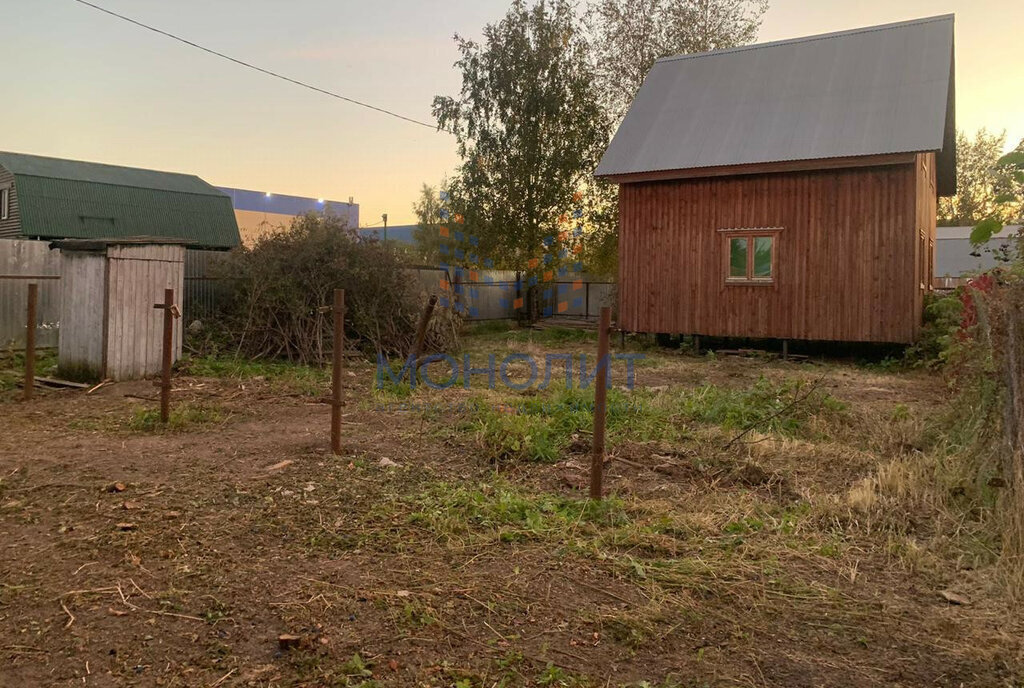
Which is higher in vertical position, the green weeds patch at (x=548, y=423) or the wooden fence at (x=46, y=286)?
the wooden fence at (x=46, y=286)

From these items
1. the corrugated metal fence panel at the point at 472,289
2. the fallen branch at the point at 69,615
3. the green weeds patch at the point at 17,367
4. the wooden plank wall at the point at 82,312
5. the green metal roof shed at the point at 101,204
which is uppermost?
the green metal roof shed at the point at 101,204

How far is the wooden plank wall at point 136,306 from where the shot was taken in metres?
10.5

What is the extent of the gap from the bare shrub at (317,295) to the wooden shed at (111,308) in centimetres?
227

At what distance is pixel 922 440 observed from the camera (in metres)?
6.86

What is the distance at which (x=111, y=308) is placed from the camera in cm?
1050

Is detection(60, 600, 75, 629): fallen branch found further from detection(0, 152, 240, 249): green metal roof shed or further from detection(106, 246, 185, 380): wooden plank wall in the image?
detection(0, 152, 240, 249): green metal roof shed

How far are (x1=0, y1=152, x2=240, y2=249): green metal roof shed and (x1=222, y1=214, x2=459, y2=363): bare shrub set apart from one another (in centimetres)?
1039

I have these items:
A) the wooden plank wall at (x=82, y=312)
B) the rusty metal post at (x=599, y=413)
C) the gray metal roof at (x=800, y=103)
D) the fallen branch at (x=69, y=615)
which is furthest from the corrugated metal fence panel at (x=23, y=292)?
the rusty metal post at (x=599, y=413)

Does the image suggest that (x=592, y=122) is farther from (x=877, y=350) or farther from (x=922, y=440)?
(x=922, y=440)

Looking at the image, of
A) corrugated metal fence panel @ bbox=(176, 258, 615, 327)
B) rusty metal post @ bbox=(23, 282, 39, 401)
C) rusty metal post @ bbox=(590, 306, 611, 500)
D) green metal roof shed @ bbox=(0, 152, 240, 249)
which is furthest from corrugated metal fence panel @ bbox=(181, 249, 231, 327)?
rusty metal post @ bbox=(590, 306, 611, 500)

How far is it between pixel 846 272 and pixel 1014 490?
1099cm

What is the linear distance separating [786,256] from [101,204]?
2372 cm

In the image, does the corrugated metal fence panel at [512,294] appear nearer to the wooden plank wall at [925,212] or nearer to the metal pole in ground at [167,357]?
the wooden plank wall at [925,212]

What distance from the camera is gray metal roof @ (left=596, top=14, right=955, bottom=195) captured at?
14.6m
